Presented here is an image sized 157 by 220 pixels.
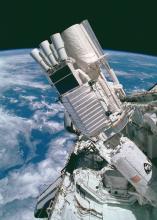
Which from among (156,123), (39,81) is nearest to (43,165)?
(39,81)

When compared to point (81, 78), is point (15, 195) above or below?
below

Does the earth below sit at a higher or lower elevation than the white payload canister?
lower

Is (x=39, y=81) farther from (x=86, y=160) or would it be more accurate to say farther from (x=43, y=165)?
(x=86, y=160)

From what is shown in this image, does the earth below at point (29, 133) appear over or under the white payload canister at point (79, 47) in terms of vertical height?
under

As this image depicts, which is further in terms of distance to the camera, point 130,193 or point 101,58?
point 101,58

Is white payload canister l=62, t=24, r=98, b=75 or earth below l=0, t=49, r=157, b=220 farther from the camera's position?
earth below l=0, t=49, r=157, b=220

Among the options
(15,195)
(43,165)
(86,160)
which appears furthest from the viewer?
(43,165)

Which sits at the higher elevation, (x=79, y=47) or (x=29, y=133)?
(x=79, y=47)

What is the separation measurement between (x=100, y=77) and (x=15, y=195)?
67.5 feet

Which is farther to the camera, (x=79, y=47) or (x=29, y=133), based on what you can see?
(x=29, y=133)

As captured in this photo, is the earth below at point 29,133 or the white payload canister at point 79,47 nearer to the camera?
the white payload canister at point 79,47

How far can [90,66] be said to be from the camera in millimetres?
10430

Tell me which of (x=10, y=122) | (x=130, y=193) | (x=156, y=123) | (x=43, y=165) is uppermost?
(x=156, y=123)

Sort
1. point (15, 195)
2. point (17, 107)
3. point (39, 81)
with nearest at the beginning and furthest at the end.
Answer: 1. point (15, 195)
2. point (17, 107)
3. point (39, 81)
